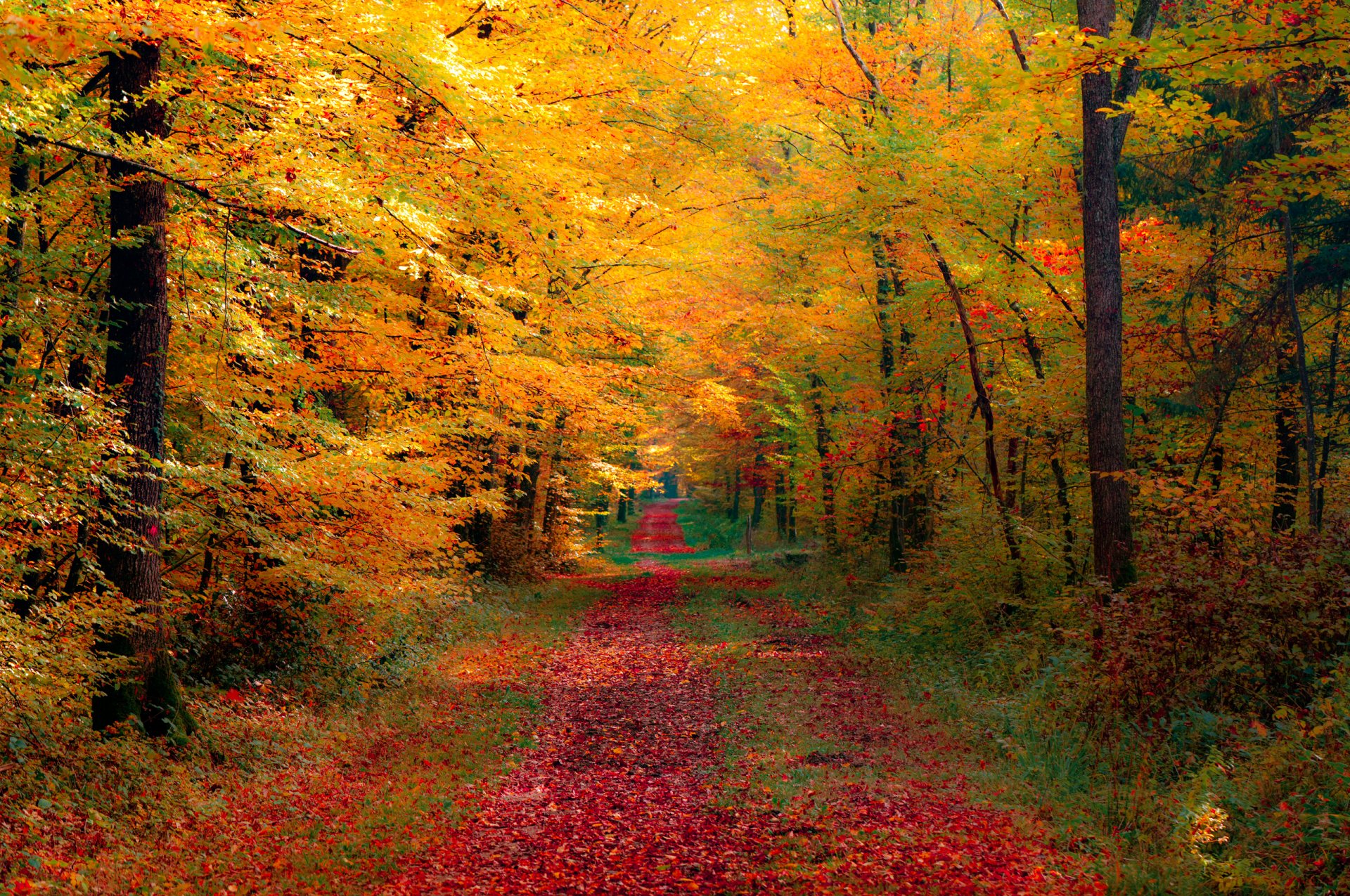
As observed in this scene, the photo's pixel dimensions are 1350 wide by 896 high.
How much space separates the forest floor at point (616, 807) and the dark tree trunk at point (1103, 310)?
3.27 metres

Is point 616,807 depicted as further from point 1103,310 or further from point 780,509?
point 780,509

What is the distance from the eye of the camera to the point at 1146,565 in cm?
884

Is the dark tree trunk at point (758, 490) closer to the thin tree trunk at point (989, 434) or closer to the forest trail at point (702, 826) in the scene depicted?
the thin tree trunk at point (989, 434)

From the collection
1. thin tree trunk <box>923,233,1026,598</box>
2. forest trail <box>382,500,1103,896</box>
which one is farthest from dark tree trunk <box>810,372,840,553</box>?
forest trail <box>382,500,1103,896</box>

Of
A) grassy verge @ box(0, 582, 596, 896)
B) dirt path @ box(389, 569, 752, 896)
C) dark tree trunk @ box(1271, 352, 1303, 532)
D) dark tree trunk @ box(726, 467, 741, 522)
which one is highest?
dark tree trunk @ box(1271, 352, 1303, 532)

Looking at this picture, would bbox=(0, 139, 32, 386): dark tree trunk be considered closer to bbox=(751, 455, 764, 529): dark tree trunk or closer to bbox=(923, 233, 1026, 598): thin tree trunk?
bbox=(923, 233, 1026, 598): thin tree trunk

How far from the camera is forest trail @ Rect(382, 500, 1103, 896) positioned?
591 centimetres

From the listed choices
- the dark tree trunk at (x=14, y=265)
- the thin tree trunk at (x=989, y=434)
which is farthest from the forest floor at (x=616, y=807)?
the dark tree trunk at (x=14, y=265)

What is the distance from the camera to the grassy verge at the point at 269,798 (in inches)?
227

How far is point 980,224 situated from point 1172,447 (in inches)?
171

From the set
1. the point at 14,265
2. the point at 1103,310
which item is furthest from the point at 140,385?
the point at 1103,310

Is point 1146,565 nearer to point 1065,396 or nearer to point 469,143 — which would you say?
point 1065,396

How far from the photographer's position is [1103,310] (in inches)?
384

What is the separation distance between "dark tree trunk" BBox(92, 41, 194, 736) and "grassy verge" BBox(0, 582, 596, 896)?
49cm
